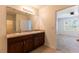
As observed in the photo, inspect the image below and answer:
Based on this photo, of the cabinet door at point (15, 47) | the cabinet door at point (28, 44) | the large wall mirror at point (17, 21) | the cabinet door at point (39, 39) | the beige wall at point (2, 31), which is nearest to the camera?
the beige wall at point (2, 31)

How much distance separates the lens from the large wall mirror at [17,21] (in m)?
3.40

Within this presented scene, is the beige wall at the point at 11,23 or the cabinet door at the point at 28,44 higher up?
the beige wall at the point at 11,23

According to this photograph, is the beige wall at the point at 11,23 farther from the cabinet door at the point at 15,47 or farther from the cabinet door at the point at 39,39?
the cabinet door at the point at 39,39

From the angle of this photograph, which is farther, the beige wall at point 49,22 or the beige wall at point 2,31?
the beige wall at point 49,22

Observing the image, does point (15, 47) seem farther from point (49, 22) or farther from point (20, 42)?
point (49, 22)

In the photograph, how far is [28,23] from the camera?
4.70m

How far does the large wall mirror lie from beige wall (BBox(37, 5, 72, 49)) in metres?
0.71

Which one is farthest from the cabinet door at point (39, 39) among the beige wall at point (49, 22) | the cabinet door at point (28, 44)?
the cabinet door at point (28, 44)

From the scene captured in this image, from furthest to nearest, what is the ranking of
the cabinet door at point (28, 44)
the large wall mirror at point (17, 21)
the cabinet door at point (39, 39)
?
the cabinet door at point (39, 39) → the large wall mirror at point (17, 21) → the cabinet door at point (28, 44)

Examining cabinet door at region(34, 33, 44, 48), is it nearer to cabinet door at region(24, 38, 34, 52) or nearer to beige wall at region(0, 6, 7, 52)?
cabinet door at region(24, 38, 34, 52)

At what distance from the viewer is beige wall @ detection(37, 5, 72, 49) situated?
4.23 meters

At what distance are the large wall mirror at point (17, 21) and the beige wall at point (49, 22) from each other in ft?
2.32

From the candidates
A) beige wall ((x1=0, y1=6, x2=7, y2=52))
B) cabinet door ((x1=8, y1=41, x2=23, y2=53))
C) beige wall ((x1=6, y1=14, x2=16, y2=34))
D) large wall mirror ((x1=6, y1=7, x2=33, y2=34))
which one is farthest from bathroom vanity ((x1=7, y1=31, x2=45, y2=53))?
large wall mirror ((x1=6, y1=7, x2=33, y2=34))
